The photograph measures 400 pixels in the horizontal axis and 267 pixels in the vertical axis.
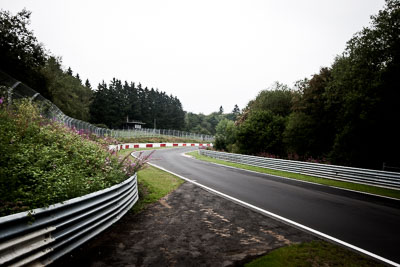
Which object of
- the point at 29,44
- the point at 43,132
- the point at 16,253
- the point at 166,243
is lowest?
the point at 166,243

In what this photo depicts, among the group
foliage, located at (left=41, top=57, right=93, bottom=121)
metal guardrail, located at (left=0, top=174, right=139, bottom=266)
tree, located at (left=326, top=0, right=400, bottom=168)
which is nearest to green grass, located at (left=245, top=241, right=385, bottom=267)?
metal guardrail, located at (left=0, top=174, right=139, bottom=266)

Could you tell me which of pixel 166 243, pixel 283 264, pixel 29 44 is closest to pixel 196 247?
pixel 166 243

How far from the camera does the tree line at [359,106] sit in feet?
41.6

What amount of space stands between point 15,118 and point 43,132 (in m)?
0.81

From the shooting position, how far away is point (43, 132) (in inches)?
266

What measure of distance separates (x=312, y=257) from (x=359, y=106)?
1296cm

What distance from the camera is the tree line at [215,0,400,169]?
1268 centimetres

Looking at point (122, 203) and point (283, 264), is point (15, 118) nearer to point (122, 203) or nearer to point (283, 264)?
point (122, 203)

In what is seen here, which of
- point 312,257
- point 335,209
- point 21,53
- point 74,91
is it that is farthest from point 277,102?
point 74,91

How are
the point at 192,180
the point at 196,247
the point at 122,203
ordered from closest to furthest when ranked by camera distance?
the point at 196,247
the point at 122,203
the point at 192,180

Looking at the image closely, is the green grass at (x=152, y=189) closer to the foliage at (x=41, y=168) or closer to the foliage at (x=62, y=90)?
the foliage at (x=41, y=168)

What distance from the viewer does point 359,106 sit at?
1374 cm

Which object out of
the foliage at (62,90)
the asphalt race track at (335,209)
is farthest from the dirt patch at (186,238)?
the foliage at (62,90)

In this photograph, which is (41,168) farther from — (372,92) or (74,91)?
(74,91)
